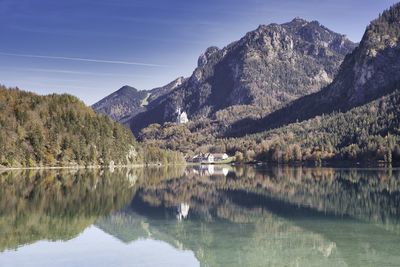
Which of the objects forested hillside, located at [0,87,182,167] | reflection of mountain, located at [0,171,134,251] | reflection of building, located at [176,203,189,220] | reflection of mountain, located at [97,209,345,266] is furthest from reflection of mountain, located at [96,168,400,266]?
forested hillside, located at [0,87,182,167]

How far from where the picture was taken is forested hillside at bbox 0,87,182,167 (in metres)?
128

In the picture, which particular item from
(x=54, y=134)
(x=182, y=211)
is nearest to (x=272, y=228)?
(x=182, y=211)

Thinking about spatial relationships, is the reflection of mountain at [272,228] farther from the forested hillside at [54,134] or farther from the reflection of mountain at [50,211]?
the forested hillside at [54,134]

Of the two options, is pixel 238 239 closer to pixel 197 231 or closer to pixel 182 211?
pixel 197 231

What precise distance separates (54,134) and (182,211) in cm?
10768

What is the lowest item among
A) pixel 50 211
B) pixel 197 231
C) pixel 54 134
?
pixel 197 231

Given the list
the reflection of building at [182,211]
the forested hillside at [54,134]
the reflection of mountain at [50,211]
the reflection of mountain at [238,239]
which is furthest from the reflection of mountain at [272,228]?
the forested hillside at [54,134]

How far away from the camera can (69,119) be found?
6019 inches

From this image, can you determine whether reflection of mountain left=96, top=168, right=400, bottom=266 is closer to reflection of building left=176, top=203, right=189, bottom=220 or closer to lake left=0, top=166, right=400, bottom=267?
lake left=0, top=166, right=400, bottom=267

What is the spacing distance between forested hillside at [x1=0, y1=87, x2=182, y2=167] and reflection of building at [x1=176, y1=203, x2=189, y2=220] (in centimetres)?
8722

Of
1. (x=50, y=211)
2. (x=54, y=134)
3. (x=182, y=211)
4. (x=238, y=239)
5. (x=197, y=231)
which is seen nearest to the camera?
(x=238, y=239)

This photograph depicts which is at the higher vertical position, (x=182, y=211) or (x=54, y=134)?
(x=54, y=134)

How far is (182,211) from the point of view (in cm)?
4075

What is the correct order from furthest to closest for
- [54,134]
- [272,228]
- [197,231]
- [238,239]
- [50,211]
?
[54,134] < [50,211] < [272,228] < [197,231] < [238,239]
